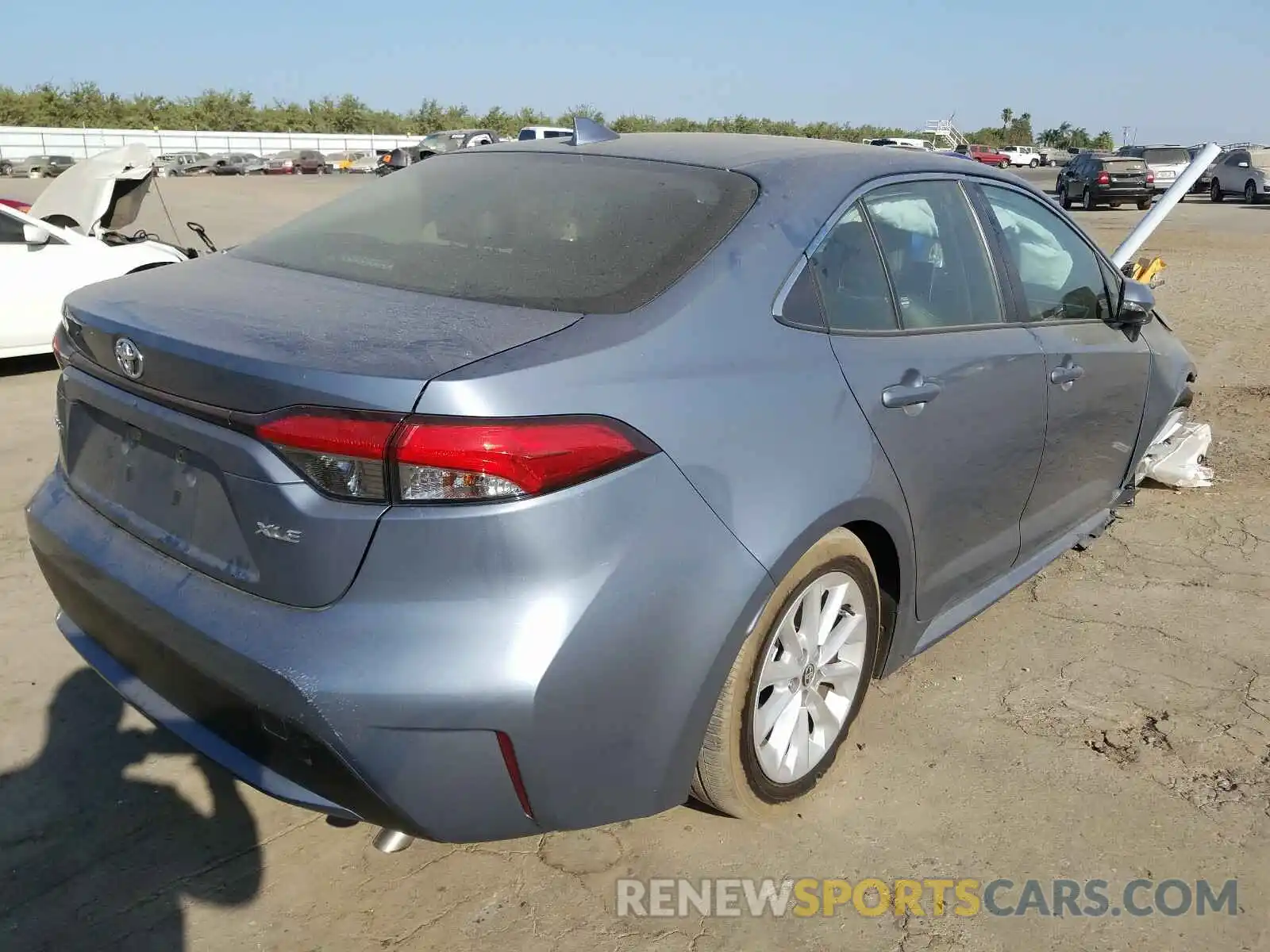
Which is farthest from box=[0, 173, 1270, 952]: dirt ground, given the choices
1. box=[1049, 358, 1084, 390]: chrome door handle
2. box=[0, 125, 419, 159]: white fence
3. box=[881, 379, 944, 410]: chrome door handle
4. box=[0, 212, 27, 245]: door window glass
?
box=[0, 125, 419, 159]: white fence

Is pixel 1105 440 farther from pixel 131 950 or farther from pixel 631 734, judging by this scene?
pixel 131 950

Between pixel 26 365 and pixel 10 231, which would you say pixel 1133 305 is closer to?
pixel 10 231

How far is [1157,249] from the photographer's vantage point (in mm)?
17141

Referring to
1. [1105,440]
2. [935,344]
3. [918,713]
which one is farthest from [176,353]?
[1105,440]

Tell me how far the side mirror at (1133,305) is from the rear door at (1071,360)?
4 cm

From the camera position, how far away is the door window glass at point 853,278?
267cm

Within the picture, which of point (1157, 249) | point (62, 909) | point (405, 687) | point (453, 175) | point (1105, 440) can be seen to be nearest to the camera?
point (405, 687)

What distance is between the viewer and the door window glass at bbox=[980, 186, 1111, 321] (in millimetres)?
3537

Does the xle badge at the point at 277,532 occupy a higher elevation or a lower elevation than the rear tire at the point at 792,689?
higher

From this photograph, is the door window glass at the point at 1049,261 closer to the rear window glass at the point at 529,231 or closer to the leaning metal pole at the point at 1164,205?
the rear window glass at the point at 529,231

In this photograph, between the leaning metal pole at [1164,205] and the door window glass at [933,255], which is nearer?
the door window glass at [933,255]

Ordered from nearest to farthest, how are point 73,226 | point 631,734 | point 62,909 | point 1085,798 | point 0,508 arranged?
point 631,734
point 62,909
point 1085,798
point 0,508
point 73,226

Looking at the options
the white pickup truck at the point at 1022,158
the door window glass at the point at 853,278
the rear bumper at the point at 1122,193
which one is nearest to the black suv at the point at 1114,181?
the rear bumper at the point at 1122,193

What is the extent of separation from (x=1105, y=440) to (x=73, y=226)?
29.2 feet
